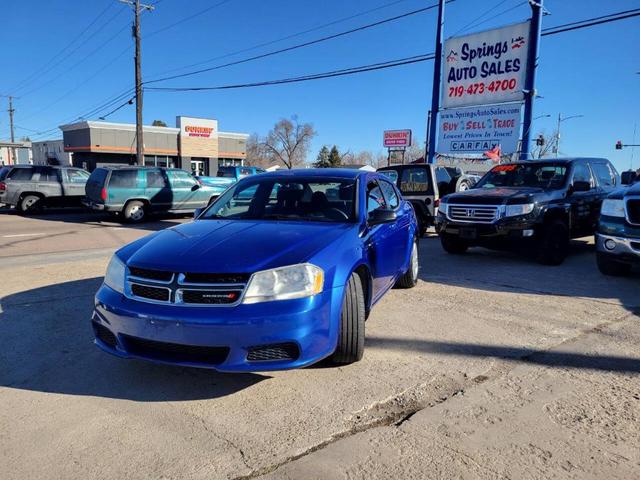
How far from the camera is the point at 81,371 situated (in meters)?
3.76

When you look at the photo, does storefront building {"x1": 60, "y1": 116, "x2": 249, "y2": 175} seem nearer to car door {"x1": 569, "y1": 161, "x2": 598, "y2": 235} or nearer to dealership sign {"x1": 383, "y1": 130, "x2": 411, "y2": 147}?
dealership sign {"x1": 383, "y1": 130, "x2": 411, "y2": 147}

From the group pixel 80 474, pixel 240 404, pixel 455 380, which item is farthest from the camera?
pixel 455 380

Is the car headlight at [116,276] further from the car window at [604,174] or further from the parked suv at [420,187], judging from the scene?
the car window at [604,174]

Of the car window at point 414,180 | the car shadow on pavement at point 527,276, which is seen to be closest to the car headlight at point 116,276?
the car shadow on pavement at point 527,276

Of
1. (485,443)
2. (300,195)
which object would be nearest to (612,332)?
(485,443)

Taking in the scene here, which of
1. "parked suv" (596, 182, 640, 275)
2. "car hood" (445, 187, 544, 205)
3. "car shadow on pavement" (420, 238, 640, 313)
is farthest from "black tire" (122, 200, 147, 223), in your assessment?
"parked suv" (596, 182, 640, 275)

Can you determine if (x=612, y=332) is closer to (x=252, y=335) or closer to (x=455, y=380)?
(x=455, y=380)

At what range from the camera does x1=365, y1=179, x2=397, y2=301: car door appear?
4270mm

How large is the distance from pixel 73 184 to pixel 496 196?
15.2 meters

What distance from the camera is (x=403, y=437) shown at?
112 inches

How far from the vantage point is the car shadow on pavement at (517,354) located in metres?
3.91

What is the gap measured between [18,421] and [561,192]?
839cm

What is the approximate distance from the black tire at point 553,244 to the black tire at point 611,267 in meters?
0.95

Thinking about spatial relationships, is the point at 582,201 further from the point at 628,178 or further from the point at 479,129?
the point at 479,129
